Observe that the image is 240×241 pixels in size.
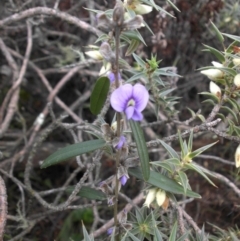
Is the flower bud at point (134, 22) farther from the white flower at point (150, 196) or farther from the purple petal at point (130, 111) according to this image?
the white flower at point (150, 196)

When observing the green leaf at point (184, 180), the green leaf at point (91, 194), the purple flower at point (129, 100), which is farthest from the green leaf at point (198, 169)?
the green leaf at point (91, 194)

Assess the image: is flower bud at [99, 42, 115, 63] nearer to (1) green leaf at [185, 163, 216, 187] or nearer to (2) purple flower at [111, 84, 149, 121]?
(2) purple flower at [111, 84, 149, 121]

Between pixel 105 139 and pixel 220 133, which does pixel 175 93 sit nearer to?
pixel 220 133

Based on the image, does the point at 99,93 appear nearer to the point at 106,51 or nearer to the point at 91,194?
the point at 106,51

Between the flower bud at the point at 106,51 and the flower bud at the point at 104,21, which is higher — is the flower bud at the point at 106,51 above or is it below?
below

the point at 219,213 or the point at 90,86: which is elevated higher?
the point at 90,86

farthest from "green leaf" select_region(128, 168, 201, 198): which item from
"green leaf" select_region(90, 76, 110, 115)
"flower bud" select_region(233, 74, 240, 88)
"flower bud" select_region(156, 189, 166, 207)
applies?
"flower bud" select_region(233, 74, 240, 88)

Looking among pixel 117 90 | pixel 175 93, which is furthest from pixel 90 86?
pixel 117 90
